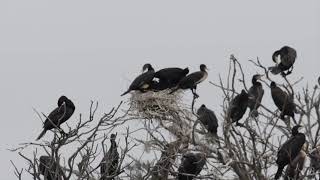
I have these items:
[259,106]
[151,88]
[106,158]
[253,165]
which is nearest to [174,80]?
[151,88]

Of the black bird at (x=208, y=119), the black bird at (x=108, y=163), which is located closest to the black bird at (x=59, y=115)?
the black bird at (x=108, y=163)

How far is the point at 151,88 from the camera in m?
14.2

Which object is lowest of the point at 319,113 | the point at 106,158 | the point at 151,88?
the point at 106,158

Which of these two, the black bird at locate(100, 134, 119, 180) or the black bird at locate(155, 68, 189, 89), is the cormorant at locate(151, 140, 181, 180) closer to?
the black bird at locate(100, 134, 119, 180)

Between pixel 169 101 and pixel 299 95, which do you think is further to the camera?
pixel 169 101

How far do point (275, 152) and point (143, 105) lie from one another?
271 centimetres

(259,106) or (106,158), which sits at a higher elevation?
(259,106)

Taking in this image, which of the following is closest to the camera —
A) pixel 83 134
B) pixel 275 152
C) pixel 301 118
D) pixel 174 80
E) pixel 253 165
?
pixel 83 134

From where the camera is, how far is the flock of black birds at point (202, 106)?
35.4 feet

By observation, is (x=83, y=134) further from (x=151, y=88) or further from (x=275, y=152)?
(x=151, y=88)

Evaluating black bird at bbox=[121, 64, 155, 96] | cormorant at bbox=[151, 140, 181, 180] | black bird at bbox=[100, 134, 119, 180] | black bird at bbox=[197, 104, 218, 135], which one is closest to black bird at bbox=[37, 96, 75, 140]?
black bird at bbox=[100, 134, 119, 180]

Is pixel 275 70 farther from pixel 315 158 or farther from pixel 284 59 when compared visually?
pixel 315 158

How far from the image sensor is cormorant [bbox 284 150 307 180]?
10784mm

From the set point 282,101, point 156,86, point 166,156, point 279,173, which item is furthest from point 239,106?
point 156,86
